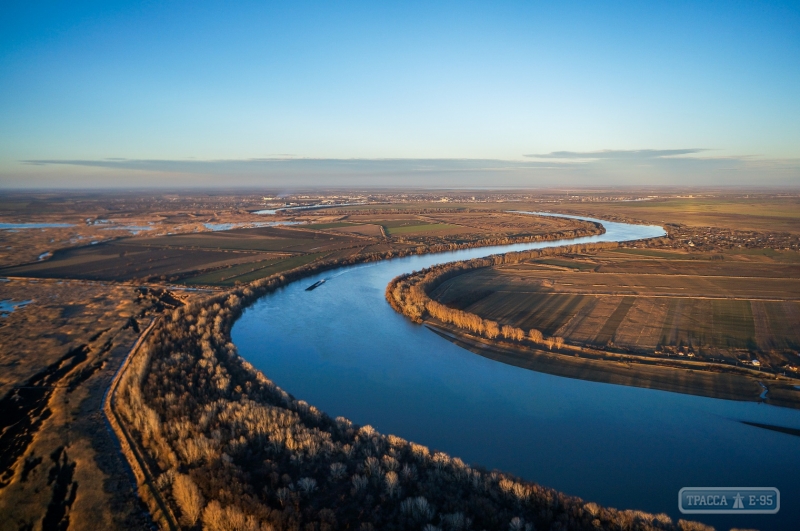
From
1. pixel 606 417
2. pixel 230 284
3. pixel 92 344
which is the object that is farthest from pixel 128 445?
pixel 230 284

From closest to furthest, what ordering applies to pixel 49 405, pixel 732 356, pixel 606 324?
1. pixel 49 405
2. pixel 732 356
3. pixel 606 324

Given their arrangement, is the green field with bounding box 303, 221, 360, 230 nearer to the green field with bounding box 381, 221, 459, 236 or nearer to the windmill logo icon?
the green field with bounding box 381, 221, 459, 236

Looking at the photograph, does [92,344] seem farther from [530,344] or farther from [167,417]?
[530,344]

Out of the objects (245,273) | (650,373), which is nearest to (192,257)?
(245,273)

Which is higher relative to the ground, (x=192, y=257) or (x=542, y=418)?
(x=192, y=257)

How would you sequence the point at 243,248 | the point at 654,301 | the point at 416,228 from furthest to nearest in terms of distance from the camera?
the point at 416,228, the point at 243,248, the point at 654,301

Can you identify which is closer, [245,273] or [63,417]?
[63,417]

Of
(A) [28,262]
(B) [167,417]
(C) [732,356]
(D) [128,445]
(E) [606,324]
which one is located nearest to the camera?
(D) [128,445]

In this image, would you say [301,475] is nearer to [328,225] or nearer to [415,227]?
[415,227]
